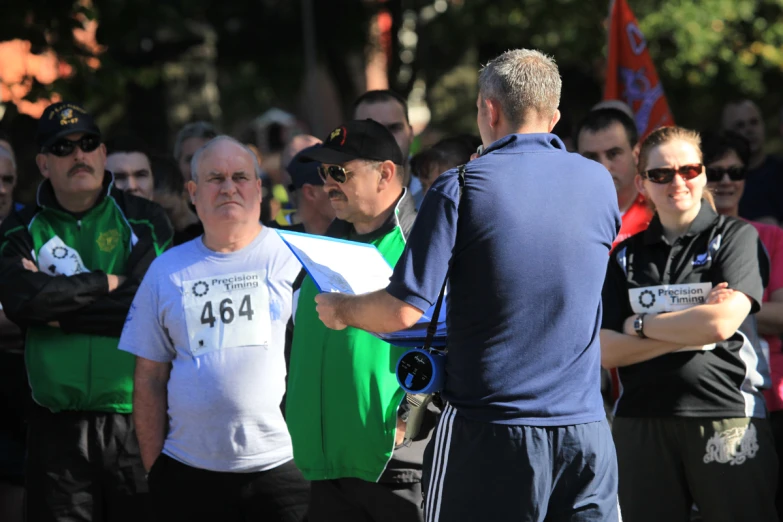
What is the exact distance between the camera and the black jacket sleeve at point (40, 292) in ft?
18.1

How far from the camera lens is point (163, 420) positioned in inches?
204

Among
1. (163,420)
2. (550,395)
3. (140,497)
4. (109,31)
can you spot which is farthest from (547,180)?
(109,31)

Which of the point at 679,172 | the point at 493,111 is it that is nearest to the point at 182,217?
the point at 679,172

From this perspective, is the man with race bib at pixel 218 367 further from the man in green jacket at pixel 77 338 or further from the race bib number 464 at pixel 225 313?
the man in green jacket at pixel 77 338

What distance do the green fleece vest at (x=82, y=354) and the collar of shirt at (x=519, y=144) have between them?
9.08 feet

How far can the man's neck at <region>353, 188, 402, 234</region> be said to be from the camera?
458 cm

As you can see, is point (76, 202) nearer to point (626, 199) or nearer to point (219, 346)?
point (219, 346)

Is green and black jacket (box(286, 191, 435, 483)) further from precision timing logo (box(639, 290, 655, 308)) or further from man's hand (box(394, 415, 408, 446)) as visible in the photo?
precision timing logo (box(639, 290, 655, 308))

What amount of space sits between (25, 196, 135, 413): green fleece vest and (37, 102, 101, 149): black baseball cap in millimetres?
424

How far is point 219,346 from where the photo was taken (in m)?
5.05

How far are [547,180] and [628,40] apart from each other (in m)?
4.74

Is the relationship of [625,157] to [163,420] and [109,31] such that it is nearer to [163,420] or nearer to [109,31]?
[163,420]

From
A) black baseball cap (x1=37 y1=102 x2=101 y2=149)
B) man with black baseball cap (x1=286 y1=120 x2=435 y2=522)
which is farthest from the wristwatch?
black baseball cap (x1=37 y1=102 x2=101 y2=149)

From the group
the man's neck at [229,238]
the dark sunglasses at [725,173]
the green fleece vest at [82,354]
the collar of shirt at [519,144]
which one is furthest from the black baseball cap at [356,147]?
the dark sunglasses at [725,173]
